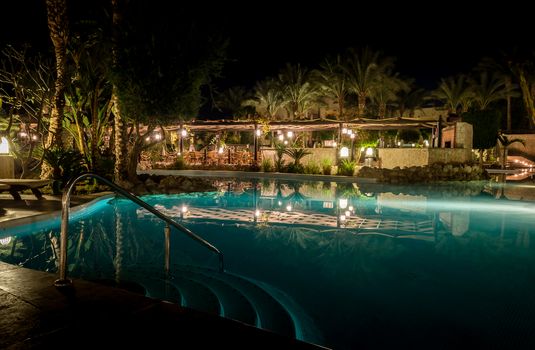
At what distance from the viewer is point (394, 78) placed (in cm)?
3659

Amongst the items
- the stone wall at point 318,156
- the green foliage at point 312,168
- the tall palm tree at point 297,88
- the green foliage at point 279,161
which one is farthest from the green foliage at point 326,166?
the tall palm tree at point 297,88

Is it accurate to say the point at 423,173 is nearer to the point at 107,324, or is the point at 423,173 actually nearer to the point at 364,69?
the point at 364,69

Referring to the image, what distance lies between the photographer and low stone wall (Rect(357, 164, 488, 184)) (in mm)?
20828

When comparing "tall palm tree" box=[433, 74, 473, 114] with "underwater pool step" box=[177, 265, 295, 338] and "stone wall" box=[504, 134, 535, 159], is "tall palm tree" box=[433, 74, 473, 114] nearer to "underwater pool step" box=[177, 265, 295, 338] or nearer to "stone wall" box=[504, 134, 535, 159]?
"stone wall" box=[504, 134, 535, 159]

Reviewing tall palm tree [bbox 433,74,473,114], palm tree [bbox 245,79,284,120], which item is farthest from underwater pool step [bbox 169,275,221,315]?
tall palm tree [bbox 433,74,473,114]

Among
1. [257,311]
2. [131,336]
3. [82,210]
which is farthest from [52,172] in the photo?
[131,336]

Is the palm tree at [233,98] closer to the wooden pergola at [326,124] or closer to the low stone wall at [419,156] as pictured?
the wooden pergola at [326,124]

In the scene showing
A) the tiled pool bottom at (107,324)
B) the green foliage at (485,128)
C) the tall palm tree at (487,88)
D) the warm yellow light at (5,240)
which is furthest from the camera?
the tall palm tree at (487,88)

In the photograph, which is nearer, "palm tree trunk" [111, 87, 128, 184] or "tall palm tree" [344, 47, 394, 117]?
"palm tree trunk" [111, 87, 128, 184]

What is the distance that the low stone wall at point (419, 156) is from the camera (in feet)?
73.8

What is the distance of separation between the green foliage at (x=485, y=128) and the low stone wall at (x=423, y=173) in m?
9.78

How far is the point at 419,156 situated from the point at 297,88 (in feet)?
59.4

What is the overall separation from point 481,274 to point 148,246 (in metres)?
5.40

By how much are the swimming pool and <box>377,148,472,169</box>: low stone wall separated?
10144 millimetres
